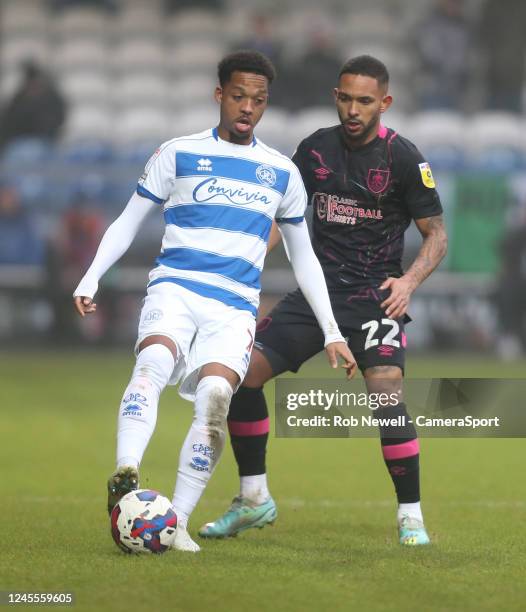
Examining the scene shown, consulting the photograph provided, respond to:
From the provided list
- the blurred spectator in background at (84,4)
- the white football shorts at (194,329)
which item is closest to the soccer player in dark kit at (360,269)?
the white football shorts at (194,329)

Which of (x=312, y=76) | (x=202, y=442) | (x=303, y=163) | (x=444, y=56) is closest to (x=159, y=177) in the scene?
(x=303, y=163)

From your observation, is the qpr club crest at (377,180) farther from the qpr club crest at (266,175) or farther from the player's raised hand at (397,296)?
the qpr club crest at (266,175)

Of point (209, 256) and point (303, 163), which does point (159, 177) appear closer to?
point (209, 256)

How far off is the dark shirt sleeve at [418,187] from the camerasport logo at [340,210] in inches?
7.0

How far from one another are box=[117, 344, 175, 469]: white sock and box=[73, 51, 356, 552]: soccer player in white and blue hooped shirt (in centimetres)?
2

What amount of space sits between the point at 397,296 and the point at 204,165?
1.15 metres

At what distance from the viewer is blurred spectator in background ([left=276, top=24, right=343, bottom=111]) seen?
20062 mm

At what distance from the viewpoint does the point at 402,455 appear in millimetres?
5895

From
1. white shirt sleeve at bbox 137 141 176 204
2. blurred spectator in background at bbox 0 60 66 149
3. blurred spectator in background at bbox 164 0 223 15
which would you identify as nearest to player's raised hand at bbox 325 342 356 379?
white shirt sleeve at bbox 137 141 176 204

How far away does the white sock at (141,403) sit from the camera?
5.02 meters

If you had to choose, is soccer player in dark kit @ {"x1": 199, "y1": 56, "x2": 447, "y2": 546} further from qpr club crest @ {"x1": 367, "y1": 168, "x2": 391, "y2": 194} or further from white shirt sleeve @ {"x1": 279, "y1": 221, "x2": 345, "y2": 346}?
white shirt sleeve @ {"x1": 279, "y1": 221, "x2": 345, "y2": 346}

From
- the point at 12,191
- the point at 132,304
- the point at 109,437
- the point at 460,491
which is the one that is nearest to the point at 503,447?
the point at 460,491

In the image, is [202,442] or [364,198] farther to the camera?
[364,198]

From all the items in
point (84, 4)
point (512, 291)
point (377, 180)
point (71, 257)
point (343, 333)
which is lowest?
point (512, 291)
